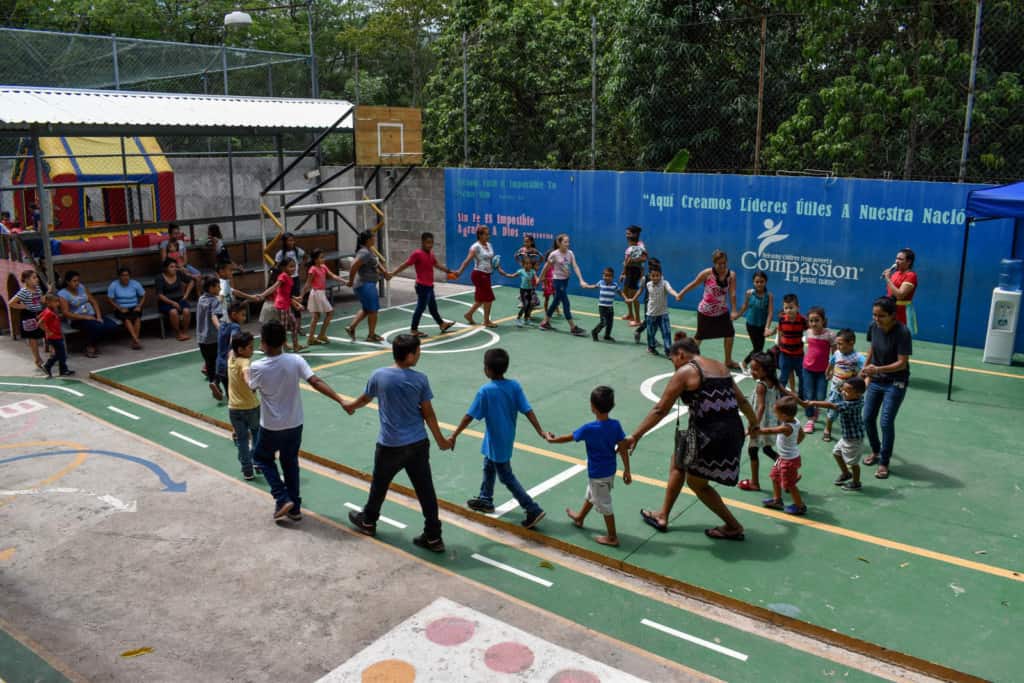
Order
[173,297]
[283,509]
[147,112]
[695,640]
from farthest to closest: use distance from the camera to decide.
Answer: [173,297]
[147,112]
[283,509]
[695,640]

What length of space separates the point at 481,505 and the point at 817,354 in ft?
13.6

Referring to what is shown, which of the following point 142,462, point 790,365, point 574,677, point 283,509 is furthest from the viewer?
point 790,365

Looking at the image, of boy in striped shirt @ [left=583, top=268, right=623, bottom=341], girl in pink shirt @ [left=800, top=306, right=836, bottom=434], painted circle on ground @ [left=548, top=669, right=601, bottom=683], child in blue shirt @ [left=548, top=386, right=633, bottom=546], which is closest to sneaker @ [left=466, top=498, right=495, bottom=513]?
child in blue shirt @ [left=548, top=386, right=633, bottom=546]

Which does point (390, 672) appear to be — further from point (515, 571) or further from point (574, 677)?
point (515, 571)

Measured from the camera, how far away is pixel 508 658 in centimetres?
582

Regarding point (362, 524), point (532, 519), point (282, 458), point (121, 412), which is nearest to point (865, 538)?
point (532, 519)

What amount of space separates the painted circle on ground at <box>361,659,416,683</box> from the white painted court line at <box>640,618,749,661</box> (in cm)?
168

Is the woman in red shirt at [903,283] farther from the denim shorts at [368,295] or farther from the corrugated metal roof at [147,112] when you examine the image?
the corrugated metal roof at [147,112]

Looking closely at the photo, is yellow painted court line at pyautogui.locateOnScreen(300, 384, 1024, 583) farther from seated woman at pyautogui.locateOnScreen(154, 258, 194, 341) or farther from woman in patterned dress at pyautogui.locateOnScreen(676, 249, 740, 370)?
seated woman at pyautogui.locateOnScreen(154, 258, 194, 341)

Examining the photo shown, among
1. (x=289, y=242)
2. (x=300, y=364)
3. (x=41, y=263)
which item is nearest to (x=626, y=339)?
(x=289, y=242)

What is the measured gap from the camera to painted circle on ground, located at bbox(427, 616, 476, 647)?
6.03 m

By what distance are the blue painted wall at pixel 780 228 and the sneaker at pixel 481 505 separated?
31.5ft

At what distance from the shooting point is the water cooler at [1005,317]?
42.7ft

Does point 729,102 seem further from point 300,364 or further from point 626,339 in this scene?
point 300,364
